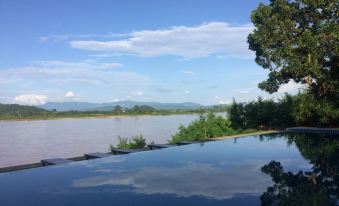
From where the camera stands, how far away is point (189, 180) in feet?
14.8

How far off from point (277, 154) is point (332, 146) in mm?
1283

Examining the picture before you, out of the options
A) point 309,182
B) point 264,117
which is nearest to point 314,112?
point 264,117

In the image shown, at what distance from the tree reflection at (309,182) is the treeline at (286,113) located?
4.27m

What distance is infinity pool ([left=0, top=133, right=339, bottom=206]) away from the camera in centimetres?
358

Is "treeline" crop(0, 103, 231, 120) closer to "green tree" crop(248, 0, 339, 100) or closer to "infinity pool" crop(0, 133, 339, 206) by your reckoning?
"green tree" crop(248, 0, 339, 100)

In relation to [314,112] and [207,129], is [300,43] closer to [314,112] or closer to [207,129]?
→ [314,112]

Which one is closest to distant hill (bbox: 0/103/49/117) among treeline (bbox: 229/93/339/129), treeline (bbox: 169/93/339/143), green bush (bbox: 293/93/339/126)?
treeline (bbox: 169/93/339/143)

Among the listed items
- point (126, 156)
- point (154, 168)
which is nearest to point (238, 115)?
point (126, 156)

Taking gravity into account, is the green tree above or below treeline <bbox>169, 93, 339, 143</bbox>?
above

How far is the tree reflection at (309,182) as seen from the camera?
3.41 metres

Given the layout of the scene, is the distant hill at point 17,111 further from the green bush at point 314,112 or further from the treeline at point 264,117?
the green bush at point 314,112

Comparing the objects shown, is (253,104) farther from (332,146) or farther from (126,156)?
(126,156)

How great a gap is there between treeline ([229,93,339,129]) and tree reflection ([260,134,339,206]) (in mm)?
4271

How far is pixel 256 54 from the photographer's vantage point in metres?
11.1
